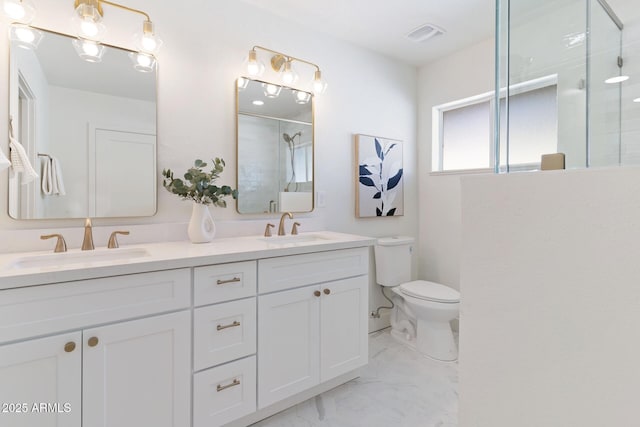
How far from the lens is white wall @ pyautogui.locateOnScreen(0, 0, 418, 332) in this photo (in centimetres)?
155

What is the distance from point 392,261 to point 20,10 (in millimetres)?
2597

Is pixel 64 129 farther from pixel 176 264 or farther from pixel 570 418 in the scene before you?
pixel 570 418

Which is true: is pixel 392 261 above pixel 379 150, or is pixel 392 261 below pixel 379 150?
below

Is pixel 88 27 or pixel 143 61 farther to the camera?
pixel 143 61

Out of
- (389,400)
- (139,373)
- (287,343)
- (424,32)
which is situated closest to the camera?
(139,373)

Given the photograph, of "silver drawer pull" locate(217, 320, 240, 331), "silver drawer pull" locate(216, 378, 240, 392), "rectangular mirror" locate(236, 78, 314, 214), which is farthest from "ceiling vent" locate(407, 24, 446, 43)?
"silver drawer pull" locate(216, 378, 240, 392)

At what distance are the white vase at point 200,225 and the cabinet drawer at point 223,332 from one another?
45cm

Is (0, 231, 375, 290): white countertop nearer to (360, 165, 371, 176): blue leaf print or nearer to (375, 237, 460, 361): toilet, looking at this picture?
(375, 237, 460, 361): toilet

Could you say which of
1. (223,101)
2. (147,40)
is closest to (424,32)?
(223,101)

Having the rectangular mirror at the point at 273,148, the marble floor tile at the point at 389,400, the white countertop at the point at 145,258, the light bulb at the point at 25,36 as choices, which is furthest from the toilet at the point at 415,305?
the light bulb at the point at 25,36

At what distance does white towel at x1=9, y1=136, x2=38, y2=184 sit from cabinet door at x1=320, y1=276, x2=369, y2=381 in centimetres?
152

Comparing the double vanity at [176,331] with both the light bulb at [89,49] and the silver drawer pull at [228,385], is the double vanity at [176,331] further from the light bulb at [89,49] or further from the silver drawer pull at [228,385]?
the light bulb at [89,49]

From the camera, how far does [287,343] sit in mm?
1562

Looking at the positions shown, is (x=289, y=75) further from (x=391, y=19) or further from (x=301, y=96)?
(x=391, y=19)
